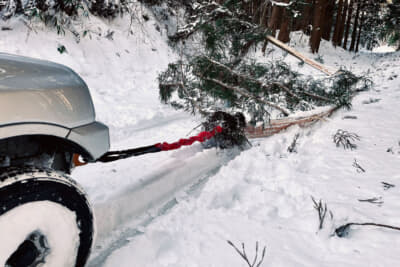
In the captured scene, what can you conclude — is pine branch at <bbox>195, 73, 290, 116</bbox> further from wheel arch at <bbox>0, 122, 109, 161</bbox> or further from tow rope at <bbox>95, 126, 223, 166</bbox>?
wheel arch at <bbox>0, 122, 109, 161</bbox>

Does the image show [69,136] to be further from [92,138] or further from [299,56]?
[299,56]

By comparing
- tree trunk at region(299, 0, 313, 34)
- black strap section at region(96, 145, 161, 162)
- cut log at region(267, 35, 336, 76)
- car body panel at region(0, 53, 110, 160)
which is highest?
tree trunk at region(299, 0, 313, 34)

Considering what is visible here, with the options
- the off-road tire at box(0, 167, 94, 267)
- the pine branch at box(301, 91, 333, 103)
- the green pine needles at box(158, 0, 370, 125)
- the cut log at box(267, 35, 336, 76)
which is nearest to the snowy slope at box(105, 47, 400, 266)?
the off-road tire at box(0, 167, 94, 267)

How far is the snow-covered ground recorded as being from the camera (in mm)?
1440

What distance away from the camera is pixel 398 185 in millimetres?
2102

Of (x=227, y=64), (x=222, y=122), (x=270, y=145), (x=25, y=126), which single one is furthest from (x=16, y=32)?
(x=25, y=126)

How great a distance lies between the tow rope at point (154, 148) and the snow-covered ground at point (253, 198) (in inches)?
6.6

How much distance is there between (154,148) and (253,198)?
0.97 m

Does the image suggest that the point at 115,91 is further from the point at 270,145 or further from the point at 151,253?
the point at 151,253

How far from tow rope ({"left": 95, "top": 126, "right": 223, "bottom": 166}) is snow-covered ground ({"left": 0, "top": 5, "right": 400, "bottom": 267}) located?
0.55 ft

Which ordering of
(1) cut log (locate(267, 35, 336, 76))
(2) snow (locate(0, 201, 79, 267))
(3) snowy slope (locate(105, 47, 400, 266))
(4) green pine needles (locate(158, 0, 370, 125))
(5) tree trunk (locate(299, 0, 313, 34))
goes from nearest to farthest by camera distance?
1. (2) snow (locate(0, 201, 79, 267))
2. (3) snowy slope (locate(105, 47, 400, 266))
3. (1) cut log (locate(267, 35, 336, 76))
4. (4) green pine needles (locate(158, 0, 370, 125))
5. (5) tree trunk (locate(299, 0, 313, 34))

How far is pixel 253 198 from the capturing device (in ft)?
6.73

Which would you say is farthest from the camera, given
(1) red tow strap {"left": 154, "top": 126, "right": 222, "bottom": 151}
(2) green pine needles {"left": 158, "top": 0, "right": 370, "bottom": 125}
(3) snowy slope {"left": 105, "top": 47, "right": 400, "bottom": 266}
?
(2) green pine needles {"left": 158, "top": 0, "right": 370, "bottom": 125}

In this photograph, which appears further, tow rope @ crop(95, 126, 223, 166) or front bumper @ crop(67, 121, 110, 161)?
tow rope @ crop(95, 126, 223, 166)
